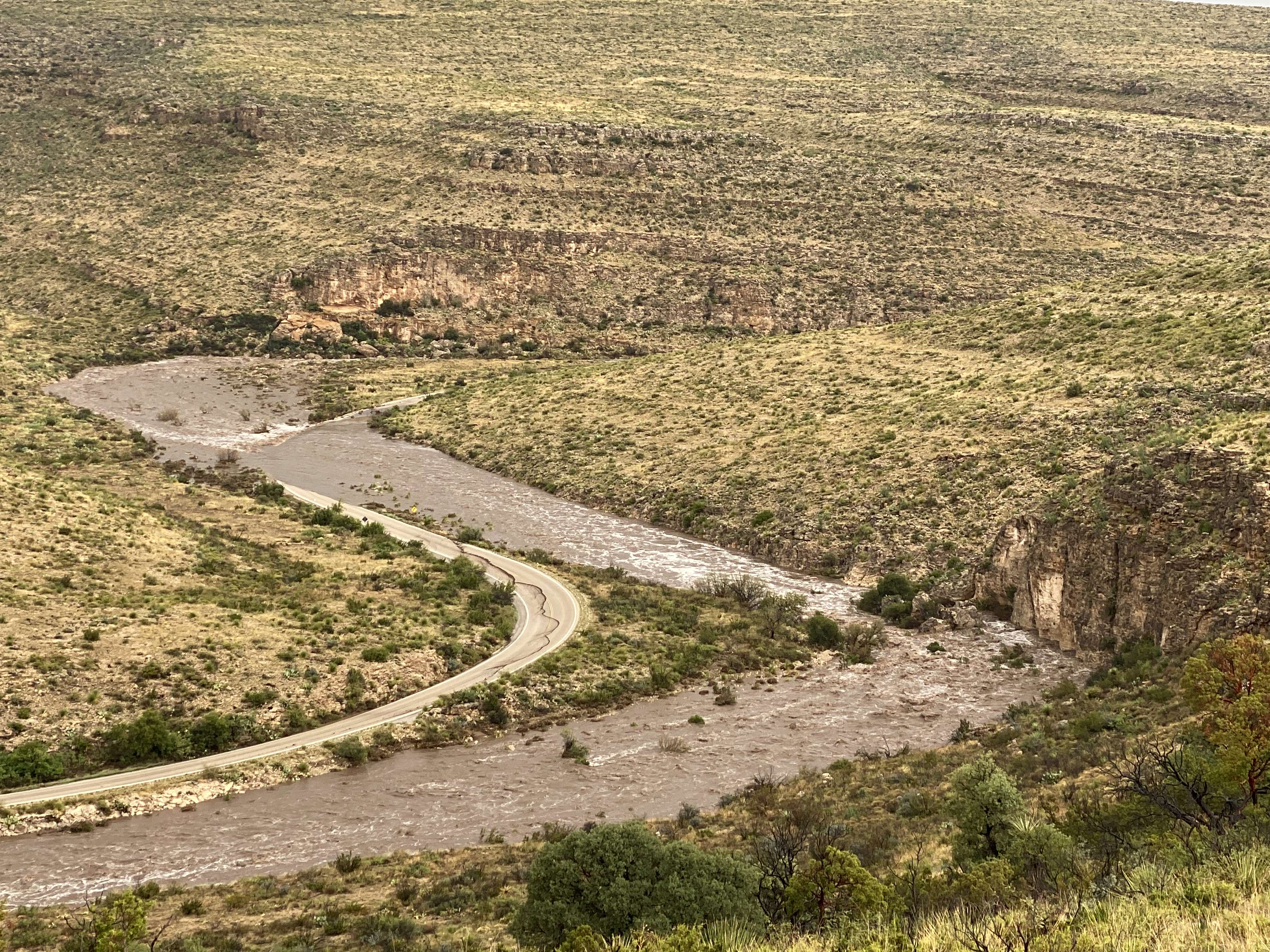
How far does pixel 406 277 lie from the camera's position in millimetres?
89688

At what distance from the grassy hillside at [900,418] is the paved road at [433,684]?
383 inches

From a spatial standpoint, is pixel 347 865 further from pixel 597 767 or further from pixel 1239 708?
pixel 1239 708

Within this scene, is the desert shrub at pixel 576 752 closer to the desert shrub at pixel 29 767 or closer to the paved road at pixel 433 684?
the paved road at pixel 433 684

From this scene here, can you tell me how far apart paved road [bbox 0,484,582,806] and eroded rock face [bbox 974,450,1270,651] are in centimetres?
1567

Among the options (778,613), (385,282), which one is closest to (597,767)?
(778,613)

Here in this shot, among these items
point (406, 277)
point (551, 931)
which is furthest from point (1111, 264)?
point (551, 931)

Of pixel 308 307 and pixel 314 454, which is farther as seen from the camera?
pixel 308 307

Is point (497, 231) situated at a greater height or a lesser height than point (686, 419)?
greater

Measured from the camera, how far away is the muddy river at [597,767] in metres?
25.0

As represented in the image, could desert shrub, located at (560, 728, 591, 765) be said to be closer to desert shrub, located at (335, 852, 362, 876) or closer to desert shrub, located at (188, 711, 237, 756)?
desert shrub, located at (335, 852, 362, 876)

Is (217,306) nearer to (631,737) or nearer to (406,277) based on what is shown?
(406,277)

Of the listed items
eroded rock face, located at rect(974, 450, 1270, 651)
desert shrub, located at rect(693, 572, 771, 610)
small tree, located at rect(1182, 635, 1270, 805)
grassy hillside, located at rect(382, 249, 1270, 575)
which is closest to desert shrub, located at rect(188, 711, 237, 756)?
desert shrub, located at rect(693, 572, 771, 610)

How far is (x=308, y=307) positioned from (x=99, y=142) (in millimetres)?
35426

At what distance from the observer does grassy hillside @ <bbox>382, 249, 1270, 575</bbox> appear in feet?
146
